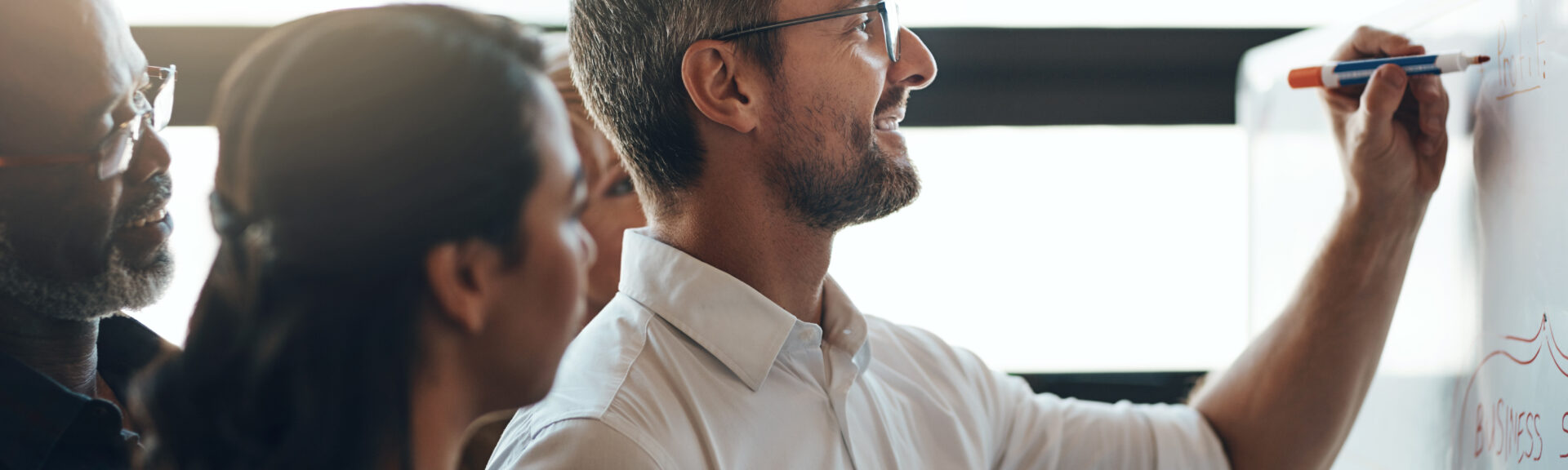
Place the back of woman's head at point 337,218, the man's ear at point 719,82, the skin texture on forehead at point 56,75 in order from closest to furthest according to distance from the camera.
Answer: the back of woman's head at point 337,218 < the skin texture on forehead at point 56,75 < the man's ear at point 719,82

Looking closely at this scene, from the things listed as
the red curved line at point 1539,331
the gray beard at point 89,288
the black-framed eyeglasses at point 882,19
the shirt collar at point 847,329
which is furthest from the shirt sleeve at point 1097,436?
the gray beard at point 89,288

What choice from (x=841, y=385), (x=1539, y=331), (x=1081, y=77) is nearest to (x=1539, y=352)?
(x=1539, y=331)

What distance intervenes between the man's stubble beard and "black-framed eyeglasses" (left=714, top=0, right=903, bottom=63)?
0.08 meters

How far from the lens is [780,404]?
947 millimetres

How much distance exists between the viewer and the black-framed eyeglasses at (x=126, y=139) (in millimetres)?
660

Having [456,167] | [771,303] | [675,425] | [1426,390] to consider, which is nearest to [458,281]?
[456,167]

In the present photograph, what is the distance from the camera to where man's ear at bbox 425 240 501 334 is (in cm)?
53

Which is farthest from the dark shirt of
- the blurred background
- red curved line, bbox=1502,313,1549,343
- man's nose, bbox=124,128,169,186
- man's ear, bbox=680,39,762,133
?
red curved line, bbox=1502,313,1549,343

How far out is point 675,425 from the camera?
85 cm

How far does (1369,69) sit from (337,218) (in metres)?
0.95

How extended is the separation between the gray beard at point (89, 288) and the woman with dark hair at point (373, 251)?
22cm

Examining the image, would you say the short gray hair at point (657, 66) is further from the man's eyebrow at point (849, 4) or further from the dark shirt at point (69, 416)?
the dark shirt at point (69, 416)

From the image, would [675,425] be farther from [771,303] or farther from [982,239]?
[982,239]

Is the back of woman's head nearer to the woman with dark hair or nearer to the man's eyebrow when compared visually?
the woman with dark hair
